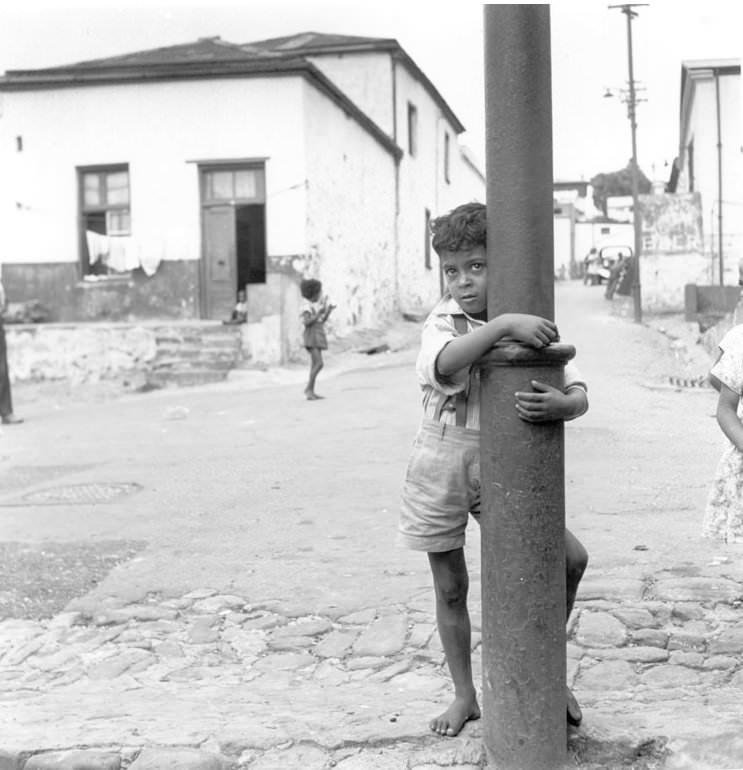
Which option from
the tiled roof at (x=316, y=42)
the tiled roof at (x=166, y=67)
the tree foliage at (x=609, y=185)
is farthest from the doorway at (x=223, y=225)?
the tree foliage at (x=609, y=185)

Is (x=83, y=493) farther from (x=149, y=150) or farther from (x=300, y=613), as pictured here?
A: (x=149, y=150)

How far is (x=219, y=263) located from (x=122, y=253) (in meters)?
1.78

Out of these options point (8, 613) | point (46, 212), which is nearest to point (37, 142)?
point (46, 212)

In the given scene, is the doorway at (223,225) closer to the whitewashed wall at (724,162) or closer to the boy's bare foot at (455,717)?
the whitewashed wall at (724,162)

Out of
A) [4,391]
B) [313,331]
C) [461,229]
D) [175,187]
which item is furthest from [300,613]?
[175,187]

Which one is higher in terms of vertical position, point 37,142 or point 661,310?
point 37,142

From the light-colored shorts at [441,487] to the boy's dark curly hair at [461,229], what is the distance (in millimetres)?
516

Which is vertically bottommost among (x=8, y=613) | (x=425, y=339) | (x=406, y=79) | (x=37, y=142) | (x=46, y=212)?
(x=8, y=613)

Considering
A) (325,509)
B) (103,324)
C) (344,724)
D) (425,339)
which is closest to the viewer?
(425,339)

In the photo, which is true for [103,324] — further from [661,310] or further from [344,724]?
[344,724]

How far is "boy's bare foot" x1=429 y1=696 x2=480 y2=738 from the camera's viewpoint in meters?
2.99

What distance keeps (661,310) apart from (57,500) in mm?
20093

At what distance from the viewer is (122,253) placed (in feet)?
60.1

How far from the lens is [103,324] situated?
1777 cm
